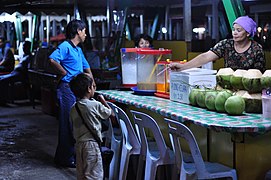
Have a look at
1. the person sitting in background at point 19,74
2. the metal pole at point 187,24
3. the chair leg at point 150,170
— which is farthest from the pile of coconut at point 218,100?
the person sitting in background at point 19,74

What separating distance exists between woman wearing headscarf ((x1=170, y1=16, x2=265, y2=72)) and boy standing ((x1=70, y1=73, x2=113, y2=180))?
1046 millimetres

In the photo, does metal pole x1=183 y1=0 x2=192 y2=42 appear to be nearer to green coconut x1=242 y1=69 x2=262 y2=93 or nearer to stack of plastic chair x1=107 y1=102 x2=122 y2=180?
stack of plastic chair x1=107 y1=102 x2=122 y2=180

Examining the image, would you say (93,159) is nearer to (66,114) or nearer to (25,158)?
(66,114)

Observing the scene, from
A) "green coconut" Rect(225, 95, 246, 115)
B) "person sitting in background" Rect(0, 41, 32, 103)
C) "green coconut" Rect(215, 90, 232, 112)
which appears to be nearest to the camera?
"green coconut" Rect(225, 95, 246, 115)

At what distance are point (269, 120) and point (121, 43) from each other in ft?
22.0

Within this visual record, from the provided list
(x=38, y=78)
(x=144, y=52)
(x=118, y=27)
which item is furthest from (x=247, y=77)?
(x=38, y=78)

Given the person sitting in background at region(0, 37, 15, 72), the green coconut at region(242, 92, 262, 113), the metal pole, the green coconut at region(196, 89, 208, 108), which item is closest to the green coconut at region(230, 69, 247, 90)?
the green coconut at region(242, 92, 262, 113)

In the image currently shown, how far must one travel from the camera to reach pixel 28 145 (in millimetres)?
8195

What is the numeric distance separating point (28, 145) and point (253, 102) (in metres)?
4.85

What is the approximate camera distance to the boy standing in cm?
Result: 453

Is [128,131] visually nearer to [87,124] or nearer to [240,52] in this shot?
[87,124]

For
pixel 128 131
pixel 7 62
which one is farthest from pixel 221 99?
pixel 7 62

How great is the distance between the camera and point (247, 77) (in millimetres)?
4184

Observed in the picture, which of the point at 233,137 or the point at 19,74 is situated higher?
the point at 19,74
